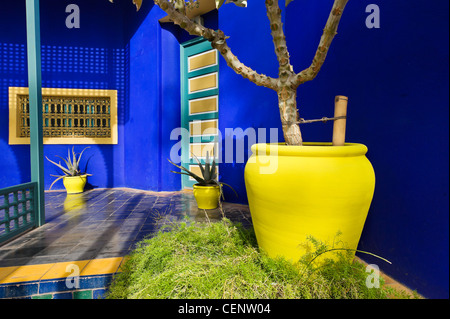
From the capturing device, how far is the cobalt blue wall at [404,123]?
1.15 metres

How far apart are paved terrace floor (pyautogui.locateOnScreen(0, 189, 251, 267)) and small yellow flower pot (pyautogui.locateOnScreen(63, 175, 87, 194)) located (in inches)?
4.9

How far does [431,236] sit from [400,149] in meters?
0.49

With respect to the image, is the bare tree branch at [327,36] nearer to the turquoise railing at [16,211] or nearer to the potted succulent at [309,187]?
the potted succulent at [309,187]

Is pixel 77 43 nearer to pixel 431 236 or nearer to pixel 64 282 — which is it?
pixel 64 282

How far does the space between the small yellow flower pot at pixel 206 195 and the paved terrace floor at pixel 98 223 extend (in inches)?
4.8

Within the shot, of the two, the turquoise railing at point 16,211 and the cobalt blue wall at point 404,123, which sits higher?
the cobalt blue wall at point 404,123

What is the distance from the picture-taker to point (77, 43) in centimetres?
445

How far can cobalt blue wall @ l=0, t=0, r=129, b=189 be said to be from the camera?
14.0 ft

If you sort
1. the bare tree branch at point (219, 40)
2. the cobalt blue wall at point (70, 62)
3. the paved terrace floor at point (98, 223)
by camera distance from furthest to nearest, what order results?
the cobalt blue wall at point (70, 62) → the paved terrace floor at point (98, 223) → the bare tree branch at point (219, 40)

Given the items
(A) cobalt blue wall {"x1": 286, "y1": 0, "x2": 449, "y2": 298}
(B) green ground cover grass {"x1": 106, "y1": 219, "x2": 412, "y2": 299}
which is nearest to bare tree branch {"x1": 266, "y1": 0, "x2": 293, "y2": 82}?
(A) cobalt blue wall {"x1": 286, "y1": 0, "x2": 449, "y2": 298}

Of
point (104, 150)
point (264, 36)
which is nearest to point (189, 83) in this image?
point (264, 36)

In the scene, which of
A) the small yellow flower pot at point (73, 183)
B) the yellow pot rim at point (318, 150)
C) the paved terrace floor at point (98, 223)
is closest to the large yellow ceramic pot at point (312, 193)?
the yellow pot rim at point (318, 150)

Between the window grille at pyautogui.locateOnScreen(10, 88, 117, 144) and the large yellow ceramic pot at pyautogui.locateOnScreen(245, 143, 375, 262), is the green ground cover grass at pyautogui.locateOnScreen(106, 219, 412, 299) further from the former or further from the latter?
the window grille at pyautogui.locateOnScreen(10, 88, 117, 144)
